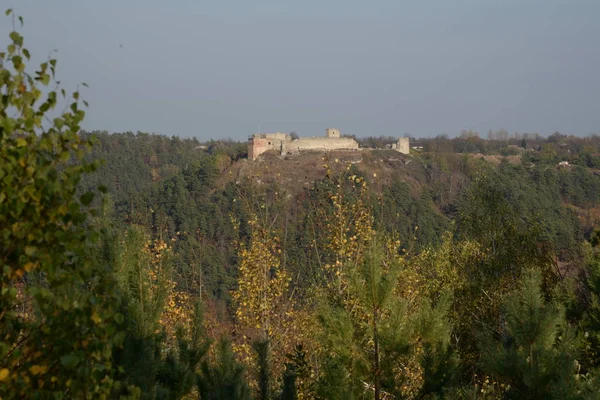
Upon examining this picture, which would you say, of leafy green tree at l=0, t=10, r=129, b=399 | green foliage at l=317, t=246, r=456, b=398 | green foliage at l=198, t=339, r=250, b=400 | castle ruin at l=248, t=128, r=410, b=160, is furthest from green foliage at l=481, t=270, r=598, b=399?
castle ruin at l=248, t=128, r=410, b=160

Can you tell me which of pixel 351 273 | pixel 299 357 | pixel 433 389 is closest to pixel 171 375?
pixel 299 357

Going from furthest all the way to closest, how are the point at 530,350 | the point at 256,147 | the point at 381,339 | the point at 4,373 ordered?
the point at 256,147
the point at 381,339
the point at 530,350
the point at 4,373

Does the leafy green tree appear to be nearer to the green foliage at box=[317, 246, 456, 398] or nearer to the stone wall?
the green foliage at box=[317, 246, 456, 398]

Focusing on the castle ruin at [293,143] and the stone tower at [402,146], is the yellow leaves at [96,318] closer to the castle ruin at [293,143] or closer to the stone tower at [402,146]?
the castle ruin at [293,143]

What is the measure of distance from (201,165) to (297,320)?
6794 centimetres

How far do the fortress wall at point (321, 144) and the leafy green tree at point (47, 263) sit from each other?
268 feet

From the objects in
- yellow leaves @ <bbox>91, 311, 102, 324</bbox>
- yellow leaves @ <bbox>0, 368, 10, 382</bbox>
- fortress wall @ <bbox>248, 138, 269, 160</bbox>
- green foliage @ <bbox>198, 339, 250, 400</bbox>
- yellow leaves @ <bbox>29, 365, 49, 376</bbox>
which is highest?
fortress wall @ <bbox>248, 138, 269, 160</bbox>

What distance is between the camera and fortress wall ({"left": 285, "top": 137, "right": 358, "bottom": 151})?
8512 centimetres

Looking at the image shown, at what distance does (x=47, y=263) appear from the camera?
2840 millimetres

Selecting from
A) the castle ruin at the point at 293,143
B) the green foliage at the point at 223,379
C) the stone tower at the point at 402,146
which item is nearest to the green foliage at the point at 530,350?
the green foliage at the point at 223,379

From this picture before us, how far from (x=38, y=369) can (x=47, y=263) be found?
0.41 m

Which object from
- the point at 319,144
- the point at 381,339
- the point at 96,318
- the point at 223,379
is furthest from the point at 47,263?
the point at 319,144

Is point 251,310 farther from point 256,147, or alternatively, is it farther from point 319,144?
point 319,144

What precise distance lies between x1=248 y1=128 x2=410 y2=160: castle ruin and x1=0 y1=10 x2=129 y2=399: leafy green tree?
80.1 meters
